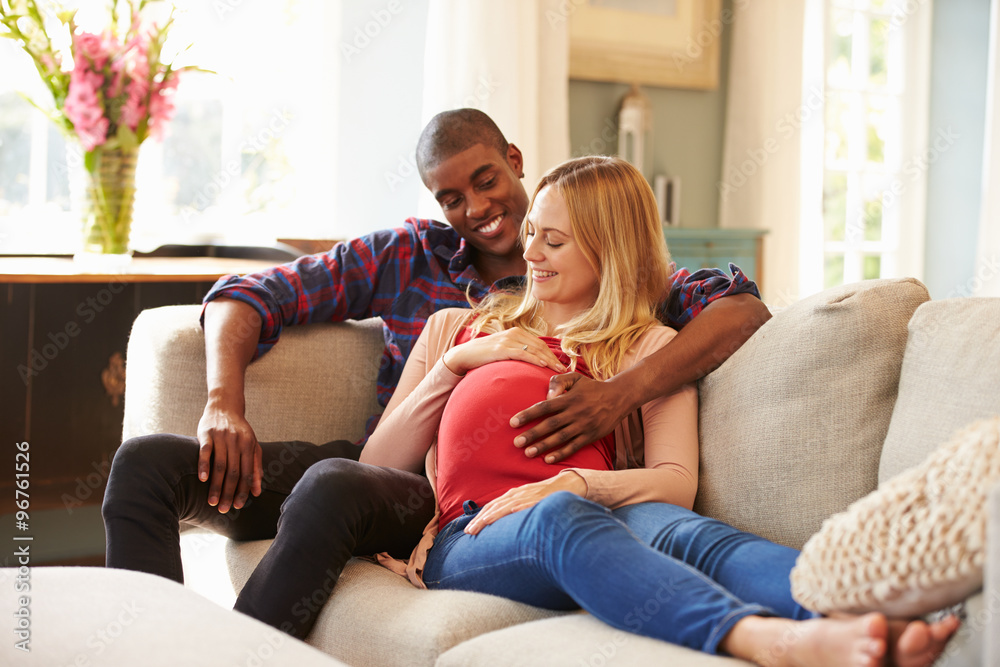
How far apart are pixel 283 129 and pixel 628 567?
2.32 m

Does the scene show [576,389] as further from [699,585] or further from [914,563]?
[914,563]

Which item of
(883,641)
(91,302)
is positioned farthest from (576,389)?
(91,302)

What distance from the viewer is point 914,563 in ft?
2.70

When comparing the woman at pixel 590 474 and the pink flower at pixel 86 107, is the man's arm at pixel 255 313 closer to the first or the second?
the woman at pixel 590 474

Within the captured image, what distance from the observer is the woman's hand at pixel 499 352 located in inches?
57.7

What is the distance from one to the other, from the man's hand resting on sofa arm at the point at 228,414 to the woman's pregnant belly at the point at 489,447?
0.32 meters

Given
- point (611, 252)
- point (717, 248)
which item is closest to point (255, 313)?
point (611, 252)

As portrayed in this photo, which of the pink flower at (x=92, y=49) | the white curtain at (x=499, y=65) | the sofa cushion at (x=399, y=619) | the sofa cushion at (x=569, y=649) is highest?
the white curtain at (x=499, y=65)

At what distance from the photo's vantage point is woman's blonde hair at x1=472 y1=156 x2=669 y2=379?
4.94 ft

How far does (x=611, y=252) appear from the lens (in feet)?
5.02

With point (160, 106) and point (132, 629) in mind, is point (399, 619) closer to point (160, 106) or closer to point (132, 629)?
point (132, 629)

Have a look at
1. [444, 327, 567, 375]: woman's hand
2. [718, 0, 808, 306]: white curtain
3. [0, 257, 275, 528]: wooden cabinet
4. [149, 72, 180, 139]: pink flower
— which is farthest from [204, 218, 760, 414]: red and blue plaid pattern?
[718, 0, 808, 306]: white curtain

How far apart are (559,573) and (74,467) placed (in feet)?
5.26

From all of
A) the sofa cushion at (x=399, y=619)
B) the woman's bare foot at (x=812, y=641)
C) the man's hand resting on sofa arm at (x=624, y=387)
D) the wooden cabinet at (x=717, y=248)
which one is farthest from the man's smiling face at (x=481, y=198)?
the wooden cabinet at (x=717, y=248)
